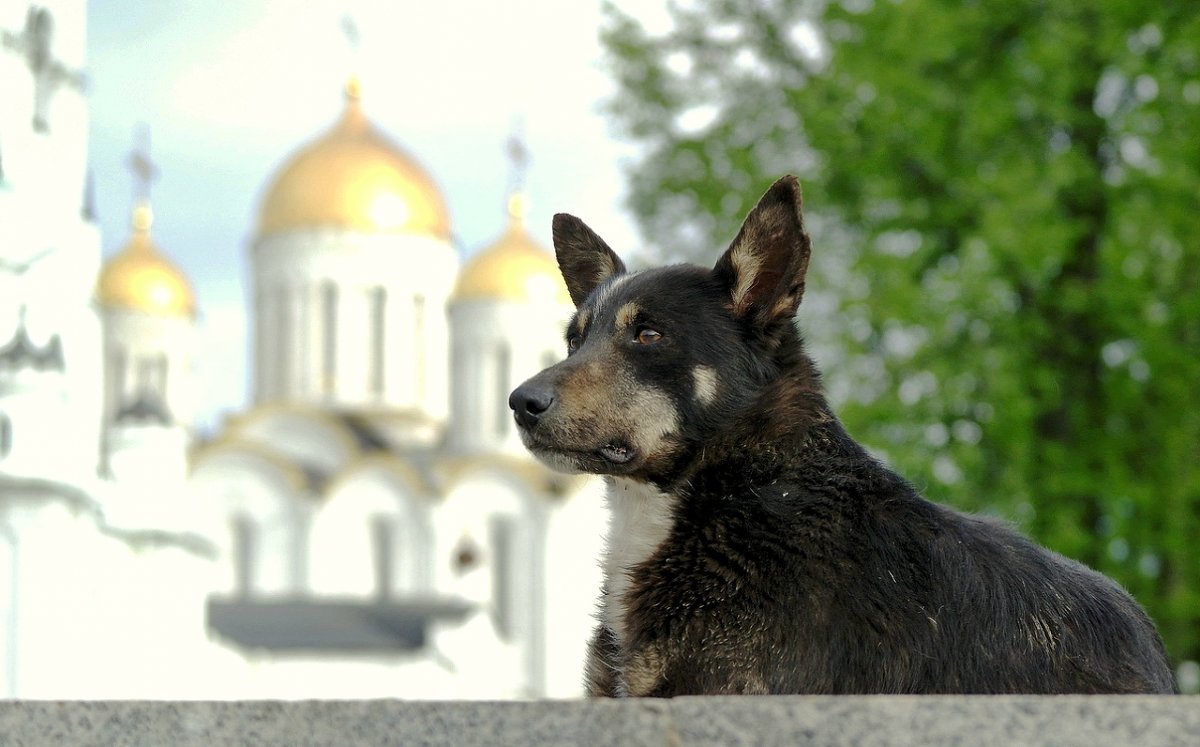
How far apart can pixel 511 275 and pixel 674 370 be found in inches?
1543

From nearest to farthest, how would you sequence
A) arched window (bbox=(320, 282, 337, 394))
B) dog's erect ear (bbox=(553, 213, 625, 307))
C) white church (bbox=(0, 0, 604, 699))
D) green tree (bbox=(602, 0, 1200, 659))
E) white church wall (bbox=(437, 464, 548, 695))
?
dog's erect ear (bbox=(553, 213, 625, 307)) → green tree (bbox=(602, 0, 1200, 659)) → white church (bbox=(0, 0, 604, 699)) → white church wall (bbox=(437, 464, 548, 695)) → arched window (bbox=(320, 282, 337, 394))

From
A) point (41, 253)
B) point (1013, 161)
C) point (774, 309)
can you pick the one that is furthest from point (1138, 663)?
point (1013, 161)

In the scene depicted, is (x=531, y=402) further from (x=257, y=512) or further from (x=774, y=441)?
(x=257, y=512)

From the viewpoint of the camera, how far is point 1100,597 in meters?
3.44

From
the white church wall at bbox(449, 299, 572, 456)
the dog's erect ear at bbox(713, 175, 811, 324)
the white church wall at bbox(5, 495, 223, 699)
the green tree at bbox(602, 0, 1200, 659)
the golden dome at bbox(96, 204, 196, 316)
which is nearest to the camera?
the dog's erect ear at bbox(713, 175, 811, 324)

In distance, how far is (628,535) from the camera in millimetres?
3639

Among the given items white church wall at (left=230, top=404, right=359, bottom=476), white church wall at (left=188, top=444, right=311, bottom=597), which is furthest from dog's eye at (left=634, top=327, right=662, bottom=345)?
white church wall at (left=230, top=404, right=359, bottom=476)

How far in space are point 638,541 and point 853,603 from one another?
1.87 feet

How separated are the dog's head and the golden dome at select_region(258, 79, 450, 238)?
37.7 metres

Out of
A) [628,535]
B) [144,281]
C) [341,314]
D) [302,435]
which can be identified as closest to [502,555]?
[302,435]

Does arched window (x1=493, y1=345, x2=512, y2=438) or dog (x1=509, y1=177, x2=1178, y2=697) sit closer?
dog (x1=509, y1=177, x2=1178, y2=697)

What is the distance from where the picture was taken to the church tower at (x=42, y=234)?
8.28m

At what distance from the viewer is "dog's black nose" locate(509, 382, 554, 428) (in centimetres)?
354

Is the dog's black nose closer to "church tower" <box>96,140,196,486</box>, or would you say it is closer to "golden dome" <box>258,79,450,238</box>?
"golden dome" <box>258,79,450,238</box>
